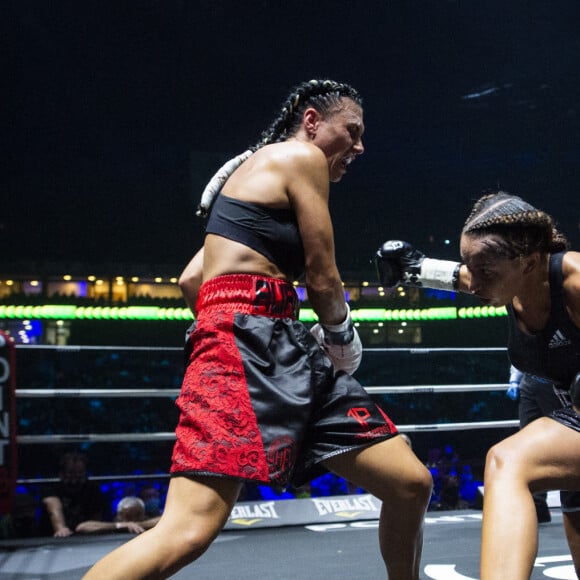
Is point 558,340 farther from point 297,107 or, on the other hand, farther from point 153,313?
point 153,313

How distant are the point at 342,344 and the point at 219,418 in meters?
0.33

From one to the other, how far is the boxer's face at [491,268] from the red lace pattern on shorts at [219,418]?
1.53ft

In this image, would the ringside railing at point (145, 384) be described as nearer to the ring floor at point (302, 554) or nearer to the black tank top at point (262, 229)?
the ring floor at point (302, 554)

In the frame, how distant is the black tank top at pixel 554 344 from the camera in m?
1.27

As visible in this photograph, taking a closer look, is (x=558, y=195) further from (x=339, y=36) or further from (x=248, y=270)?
(x=248, y=270)

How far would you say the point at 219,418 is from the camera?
1.17 meters

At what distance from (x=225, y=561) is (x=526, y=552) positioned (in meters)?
1.48

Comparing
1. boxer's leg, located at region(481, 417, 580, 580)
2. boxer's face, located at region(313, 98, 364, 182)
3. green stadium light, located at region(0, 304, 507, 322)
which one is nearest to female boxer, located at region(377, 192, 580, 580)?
boxer's leg, located at region(481, 417, 580, 580)

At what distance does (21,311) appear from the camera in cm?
1105

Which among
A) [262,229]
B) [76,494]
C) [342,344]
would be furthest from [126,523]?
[262,229]

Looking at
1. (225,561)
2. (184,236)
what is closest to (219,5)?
(184,236)

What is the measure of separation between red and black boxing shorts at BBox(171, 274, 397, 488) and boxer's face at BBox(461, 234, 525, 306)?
12.4 inches

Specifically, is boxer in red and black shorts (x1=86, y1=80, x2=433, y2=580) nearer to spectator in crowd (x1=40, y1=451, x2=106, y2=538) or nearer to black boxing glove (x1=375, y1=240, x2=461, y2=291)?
black boxing glove (x1=375, y1=240, x2=461, y2=291)

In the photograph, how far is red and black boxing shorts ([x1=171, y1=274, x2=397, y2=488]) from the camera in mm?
1158
